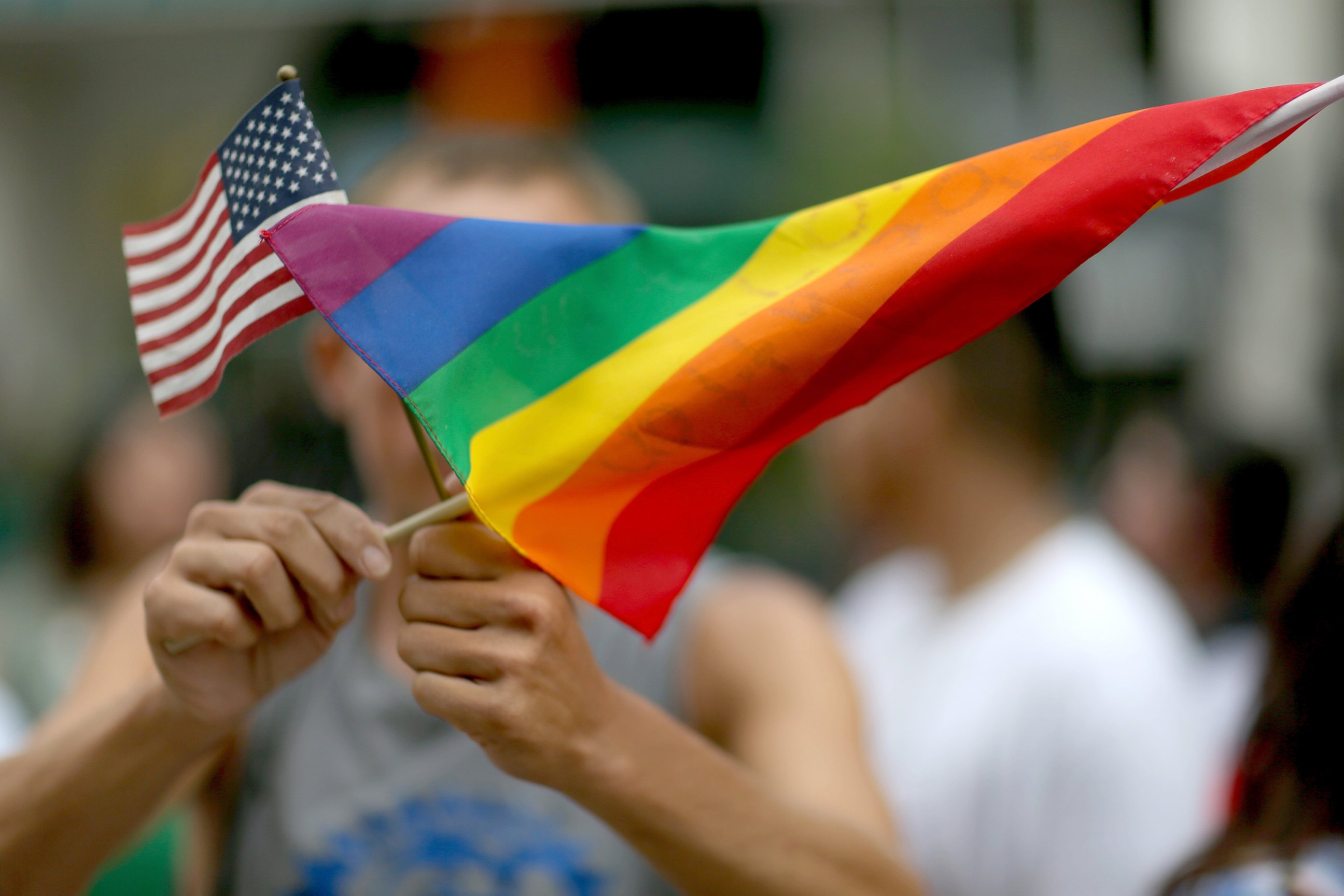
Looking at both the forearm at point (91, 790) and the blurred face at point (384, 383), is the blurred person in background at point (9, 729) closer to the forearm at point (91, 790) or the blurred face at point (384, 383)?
the forearm at point (91, 790)

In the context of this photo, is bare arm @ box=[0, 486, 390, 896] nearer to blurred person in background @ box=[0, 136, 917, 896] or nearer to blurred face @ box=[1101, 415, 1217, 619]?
blurred person in background @ box=[0, 136, 917, 896]

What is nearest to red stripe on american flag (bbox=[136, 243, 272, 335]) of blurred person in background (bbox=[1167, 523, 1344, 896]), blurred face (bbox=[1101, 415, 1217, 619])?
blurred person in background (bbox=[1167, 523, 1344, 896])

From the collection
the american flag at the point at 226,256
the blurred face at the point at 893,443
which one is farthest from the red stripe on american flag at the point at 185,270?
the blurred face at the point at 893,443

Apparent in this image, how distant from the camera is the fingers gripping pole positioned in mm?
1014

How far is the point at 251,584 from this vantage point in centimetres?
102

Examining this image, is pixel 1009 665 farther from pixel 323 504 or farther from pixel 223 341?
pixel 223 341

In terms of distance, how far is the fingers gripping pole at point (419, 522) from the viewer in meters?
1.01

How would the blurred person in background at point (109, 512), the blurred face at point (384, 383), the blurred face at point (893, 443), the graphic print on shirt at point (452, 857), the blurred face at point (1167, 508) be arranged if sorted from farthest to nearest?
the blurred person in background at point (109, 512)
the blurred face at point (1167, 508)
the blurred face at point (893, 443)
the blurred face at point (384, 383)
the graphic print on shirt at point (452, 857)

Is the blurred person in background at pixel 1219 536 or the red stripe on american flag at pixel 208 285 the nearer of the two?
the red stripe on american flag at pixel 208 285

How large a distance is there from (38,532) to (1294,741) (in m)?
6.26

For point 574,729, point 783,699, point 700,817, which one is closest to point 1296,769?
point 783,699

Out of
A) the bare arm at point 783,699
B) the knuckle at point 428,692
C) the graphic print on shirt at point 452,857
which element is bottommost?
the graphic print on shirt at point 452,857

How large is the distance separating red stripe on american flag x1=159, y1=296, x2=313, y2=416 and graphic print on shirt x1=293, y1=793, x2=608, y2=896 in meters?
0.57

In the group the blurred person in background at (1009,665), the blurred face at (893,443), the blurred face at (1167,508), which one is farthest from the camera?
the blurred face at (1167,508)
